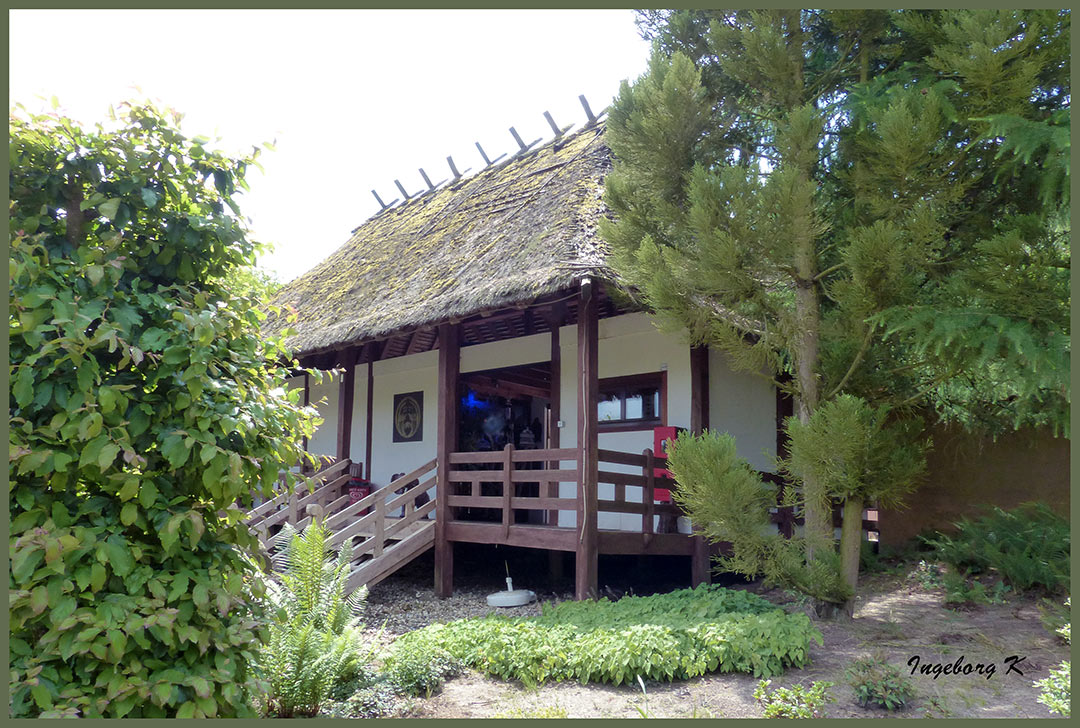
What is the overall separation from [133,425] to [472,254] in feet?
22.3

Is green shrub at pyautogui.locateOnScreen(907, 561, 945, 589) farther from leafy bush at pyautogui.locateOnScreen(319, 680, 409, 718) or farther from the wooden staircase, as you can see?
leafy bush at pyautogui.locateOnScreen(319, 680, 409, 718)

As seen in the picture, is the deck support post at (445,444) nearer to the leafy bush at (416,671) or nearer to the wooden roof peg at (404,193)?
the leafy bush at (416,671)

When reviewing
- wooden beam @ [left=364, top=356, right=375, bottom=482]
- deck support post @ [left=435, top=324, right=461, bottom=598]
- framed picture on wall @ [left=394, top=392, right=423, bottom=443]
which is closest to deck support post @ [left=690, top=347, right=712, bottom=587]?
deck support post @ [left=435, top=324, right=461, bottom=598]

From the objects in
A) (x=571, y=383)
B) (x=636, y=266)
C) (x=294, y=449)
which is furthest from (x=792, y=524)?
(x=294, y=449)

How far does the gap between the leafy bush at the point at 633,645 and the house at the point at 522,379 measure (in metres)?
1.74

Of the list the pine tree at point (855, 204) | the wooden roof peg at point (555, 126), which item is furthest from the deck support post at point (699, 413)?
the wooden roof peg at point (555, 126)

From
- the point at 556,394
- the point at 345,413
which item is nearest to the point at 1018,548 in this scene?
the point at 556,394

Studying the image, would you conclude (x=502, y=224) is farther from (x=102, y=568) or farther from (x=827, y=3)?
(x=102, y=568)

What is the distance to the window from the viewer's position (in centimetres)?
912

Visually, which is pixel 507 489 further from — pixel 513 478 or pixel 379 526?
pixel 379 526

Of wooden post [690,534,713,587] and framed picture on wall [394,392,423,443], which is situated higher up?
framed picture on wall [394,392,423,443]

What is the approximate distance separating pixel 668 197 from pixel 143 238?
436 cm

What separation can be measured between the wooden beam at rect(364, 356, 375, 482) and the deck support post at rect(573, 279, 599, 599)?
225 inches

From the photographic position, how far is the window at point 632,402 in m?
9.12
